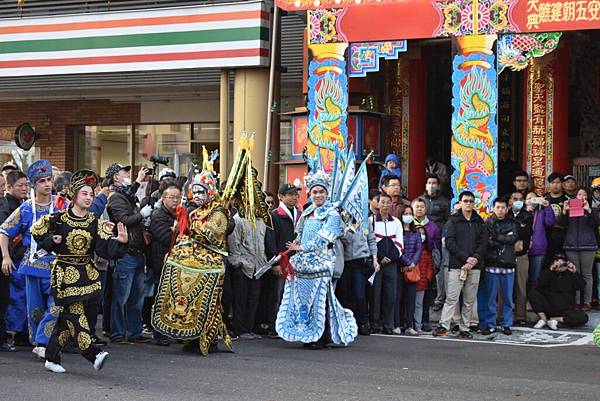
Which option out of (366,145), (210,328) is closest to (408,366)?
(210,328)

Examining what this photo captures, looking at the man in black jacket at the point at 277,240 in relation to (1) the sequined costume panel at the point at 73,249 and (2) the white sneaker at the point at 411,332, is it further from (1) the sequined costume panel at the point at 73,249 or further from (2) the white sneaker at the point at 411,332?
(1) the sequined costume panel at the point at 73,249

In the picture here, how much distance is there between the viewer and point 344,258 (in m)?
12.0

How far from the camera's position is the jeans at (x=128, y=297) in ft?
36.2

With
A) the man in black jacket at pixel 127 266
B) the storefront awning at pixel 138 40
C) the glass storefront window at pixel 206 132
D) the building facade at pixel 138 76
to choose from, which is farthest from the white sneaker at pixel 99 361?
the glass storefront window at pixel 206 132

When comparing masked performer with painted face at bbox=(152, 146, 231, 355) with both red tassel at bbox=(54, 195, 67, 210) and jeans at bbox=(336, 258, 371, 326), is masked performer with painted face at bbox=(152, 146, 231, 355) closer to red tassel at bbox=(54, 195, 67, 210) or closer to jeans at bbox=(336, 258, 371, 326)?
red tassel at bbox=(54, 195, 67, 210)

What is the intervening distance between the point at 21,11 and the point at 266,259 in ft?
32.2

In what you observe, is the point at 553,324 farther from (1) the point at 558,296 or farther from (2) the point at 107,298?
(2) the point at 107,298

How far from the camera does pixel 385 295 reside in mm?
12406

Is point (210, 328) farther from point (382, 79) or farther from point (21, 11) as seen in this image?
point (21, 11)

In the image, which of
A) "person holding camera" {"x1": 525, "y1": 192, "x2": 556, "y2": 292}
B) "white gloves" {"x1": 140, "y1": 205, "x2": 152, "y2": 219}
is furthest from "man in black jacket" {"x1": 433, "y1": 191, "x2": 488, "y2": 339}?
"white gloves" {"x1": 140, "y1": 205, "x2": 152, "y2": 219}

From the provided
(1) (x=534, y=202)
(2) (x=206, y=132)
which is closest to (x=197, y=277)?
(1) (x=534, y=202)

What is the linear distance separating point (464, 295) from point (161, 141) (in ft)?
36.4

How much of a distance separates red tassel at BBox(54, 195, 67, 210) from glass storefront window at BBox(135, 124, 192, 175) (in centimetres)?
1065

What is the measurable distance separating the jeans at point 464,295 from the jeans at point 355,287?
3.21 ft
